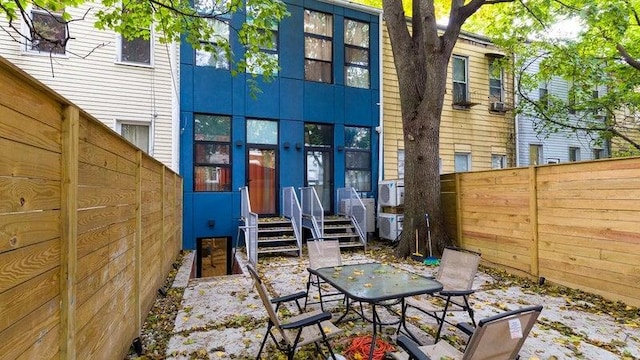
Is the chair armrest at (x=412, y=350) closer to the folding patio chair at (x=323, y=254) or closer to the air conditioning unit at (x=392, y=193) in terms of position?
the folding patio chair at (x=323, y=254)

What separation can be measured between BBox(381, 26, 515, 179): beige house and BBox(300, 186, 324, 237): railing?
3650mm

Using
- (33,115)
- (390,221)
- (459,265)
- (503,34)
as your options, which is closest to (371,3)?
(503,34)

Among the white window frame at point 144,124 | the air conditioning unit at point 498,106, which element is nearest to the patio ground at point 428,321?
the white window frame at point 144,124

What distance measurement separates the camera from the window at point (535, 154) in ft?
41.5

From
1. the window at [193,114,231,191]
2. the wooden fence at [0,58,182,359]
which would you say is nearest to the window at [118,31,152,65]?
the window at [193,114,231,191]

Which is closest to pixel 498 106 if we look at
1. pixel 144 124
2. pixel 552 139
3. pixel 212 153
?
pixel 552 139

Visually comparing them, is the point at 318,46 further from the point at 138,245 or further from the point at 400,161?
the point at 138,245

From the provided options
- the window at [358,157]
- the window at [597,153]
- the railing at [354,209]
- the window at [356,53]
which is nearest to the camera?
the railing at [354,209]

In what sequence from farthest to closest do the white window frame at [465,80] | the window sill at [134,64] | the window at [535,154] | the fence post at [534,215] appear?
the window at [535,154]
the white window frame at [465,80]
the window sill at [134,64]
the fence post at [534,215]

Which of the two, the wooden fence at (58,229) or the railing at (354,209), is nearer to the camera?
the wooden fence at (58,229)

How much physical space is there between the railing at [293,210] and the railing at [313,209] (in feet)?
1.52

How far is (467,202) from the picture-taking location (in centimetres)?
718

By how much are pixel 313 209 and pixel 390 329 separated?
486 cm

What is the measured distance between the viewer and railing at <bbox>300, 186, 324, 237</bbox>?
7.94 meters
